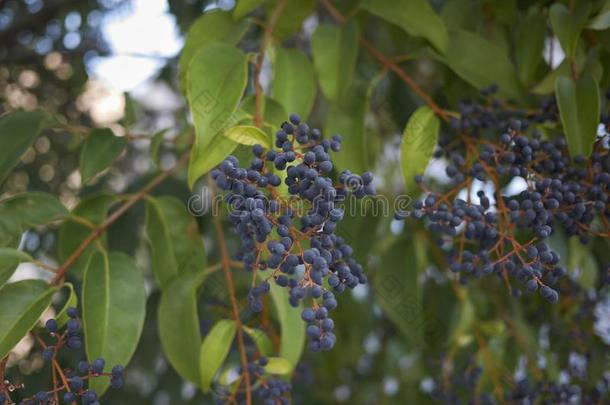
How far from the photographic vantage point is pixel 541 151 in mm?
1095

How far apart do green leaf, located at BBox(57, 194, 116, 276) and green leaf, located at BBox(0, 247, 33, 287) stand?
244 millimetres

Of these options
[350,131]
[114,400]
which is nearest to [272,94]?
[350,131]

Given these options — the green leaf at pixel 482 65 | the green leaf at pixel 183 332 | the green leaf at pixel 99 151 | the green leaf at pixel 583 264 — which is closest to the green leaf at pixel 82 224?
the green leaf at pixel 99 151

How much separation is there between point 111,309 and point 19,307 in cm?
14

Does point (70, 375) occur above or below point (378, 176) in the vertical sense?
above

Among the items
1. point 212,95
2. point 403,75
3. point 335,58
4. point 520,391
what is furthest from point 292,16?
point 520,391

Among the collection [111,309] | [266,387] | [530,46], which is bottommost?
[266,387]

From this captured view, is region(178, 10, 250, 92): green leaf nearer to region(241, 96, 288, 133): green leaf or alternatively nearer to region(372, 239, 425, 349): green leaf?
region(241, 96, 288, 133): green leaf

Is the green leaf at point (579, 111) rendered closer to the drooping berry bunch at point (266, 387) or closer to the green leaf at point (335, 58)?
the green leaf at point (335, 58)

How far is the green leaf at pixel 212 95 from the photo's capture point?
97 cm

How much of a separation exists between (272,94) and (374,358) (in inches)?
53.6

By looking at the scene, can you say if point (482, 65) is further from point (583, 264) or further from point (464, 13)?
point (583, 264)

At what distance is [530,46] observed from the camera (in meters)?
1.30

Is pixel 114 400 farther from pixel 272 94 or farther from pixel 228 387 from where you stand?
pixel 272 94
